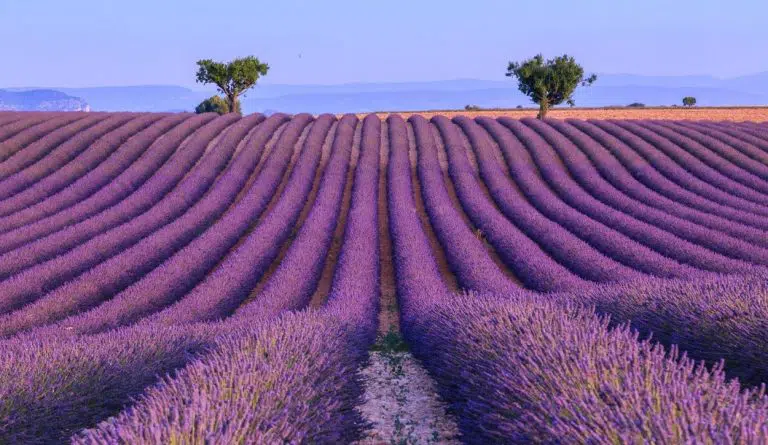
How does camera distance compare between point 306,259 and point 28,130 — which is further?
point 28,130

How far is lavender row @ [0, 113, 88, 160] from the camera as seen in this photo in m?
19.3

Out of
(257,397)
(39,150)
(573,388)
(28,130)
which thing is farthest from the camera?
(28,130)

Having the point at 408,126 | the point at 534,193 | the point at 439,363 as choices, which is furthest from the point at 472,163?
the point at 439,363

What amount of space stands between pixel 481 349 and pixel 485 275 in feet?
15.6

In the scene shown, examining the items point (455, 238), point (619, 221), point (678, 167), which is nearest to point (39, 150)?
point (455, 238)

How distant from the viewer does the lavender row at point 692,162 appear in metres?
14.7

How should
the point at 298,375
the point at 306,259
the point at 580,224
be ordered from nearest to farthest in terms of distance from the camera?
the point at 298,375, the point at 306,259, the point at 580,224

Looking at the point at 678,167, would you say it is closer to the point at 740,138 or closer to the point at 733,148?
the point at 733,148

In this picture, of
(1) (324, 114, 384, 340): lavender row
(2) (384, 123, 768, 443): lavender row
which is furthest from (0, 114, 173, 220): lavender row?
(2) (384, 123, 768, 443): lavender row

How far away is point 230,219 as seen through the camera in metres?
13.1

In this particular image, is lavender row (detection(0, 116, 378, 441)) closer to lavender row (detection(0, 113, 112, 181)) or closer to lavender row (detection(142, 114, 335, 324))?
lavender row (detection(142, 114, 335, 324))

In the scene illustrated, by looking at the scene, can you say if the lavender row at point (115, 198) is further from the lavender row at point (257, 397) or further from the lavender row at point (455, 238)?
the lavender row at point (257, 397)

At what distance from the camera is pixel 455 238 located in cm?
1145

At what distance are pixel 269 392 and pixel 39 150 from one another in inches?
773
